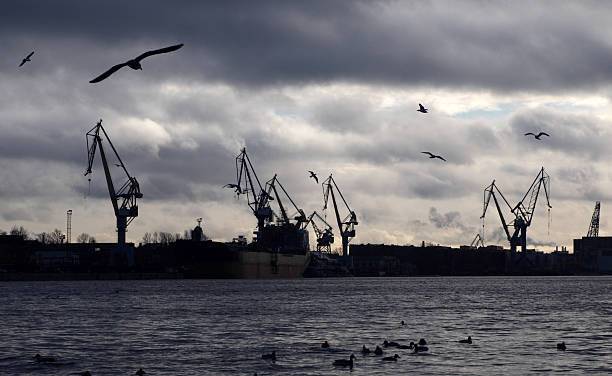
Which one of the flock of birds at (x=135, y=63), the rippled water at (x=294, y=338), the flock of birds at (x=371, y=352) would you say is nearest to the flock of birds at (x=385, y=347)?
the flock of birds at (x=371, y=352)

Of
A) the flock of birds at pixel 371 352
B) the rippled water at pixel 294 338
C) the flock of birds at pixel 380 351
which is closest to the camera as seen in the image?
the flock of birds at pixel 371 352

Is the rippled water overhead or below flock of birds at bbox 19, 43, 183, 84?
below

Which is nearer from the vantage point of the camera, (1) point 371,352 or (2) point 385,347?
(1) point 371,352

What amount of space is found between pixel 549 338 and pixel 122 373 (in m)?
30.8

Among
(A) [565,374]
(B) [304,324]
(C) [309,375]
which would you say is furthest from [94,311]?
(A) [565,374]

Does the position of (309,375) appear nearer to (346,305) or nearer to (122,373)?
(122,373)

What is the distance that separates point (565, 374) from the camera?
150ft

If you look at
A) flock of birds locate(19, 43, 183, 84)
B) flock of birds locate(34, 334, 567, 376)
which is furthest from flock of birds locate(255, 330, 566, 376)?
flock of birds locate(19, 43, 183, 84)

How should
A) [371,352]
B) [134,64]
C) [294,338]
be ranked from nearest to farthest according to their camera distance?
[134,64] < [371,352] < [294,338]

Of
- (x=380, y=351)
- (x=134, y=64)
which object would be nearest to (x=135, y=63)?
(x=134, y=64)

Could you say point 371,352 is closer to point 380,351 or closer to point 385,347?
point 380,351

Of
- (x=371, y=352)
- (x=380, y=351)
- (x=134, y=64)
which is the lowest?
(x=371, y=352)

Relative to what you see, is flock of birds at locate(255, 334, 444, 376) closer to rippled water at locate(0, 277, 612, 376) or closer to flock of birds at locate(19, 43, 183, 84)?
rippled water at locate(0, 277, 612, 376)

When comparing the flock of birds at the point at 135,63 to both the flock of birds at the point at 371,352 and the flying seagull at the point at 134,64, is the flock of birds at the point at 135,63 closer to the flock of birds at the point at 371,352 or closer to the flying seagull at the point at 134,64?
the flying seagull at the point at 134,64
